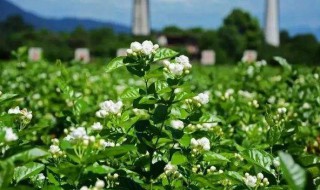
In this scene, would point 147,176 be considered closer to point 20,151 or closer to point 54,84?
point 20,151

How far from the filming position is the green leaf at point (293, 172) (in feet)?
5.29

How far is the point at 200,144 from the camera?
2.25 m

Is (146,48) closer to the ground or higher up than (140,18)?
higher up

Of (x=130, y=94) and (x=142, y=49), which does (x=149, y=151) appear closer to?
(x=130, y=94)

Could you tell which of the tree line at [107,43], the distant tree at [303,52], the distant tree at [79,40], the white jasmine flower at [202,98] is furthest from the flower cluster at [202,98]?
the distant tree at [79,40]

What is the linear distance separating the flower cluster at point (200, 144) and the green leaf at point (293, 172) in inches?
24.4

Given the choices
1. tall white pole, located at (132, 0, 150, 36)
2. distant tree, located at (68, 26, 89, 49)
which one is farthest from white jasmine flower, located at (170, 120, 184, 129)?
distant tree, located at (68, 26, 89, 49)

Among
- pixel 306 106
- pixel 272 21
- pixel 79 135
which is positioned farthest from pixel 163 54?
pixel 272 21

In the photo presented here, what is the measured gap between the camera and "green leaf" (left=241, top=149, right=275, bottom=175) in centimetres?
231

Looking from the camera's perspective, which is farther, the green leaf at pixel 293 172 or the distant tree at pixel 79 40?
the distant tree at pixel 79 40

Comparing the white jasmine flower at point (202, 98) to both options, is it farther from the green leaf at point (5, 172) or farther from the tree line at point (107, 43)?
the tree line at point (107, 43)

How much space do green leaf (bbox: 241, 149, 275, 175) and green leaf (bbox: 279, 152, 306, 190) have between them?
2.15ft

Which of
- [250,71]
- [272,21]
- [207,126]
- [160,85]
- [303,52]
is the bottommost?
[272,21]

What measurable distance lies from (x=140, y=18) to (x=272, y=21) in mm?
5410
